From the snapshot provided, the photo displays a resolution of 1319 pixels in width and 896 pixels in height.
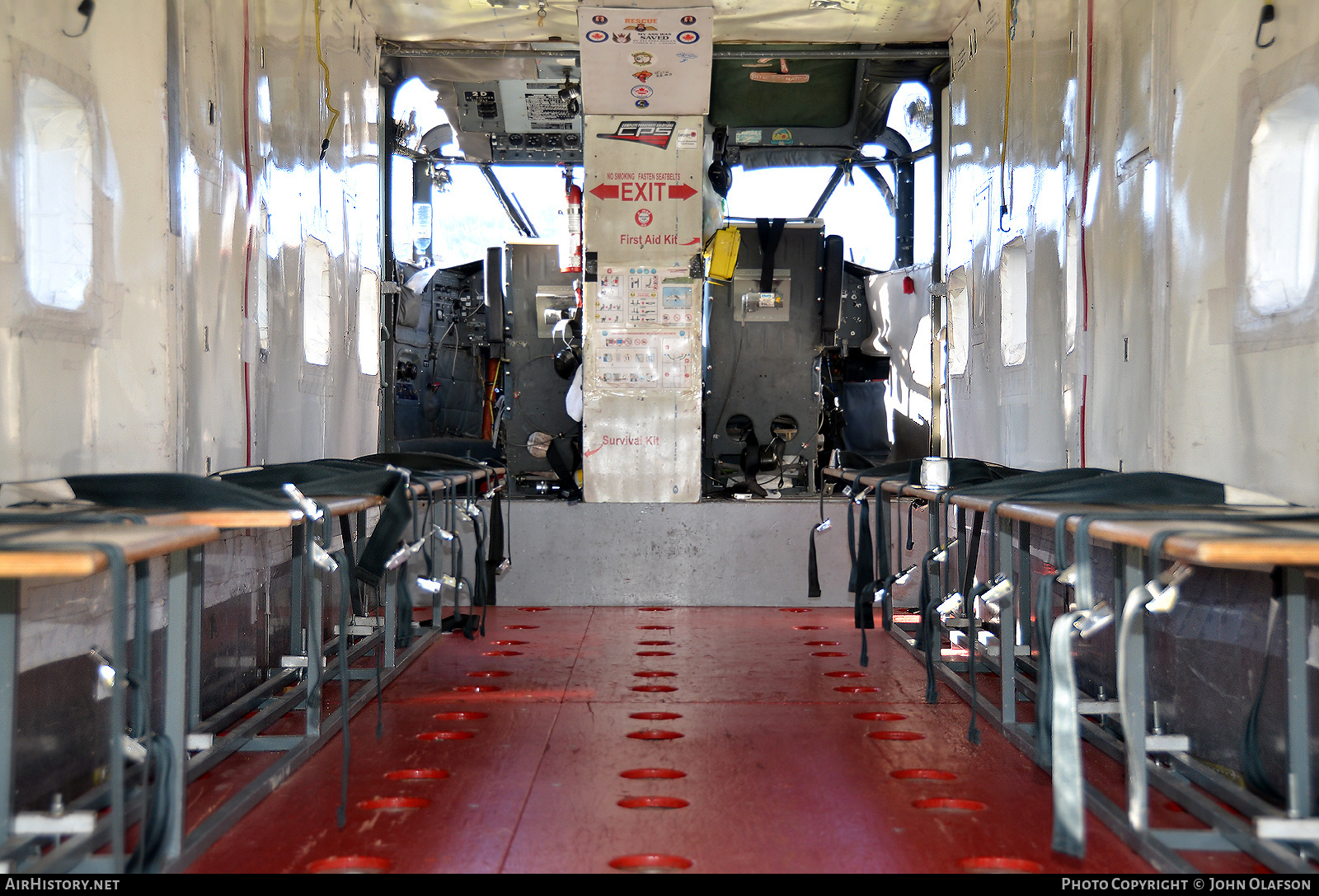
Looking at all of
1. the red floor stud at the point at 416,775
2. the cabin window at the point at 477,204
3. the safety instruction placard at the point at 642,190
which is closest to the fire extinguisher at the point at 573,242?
the safety instruction placard at the point at 642,190

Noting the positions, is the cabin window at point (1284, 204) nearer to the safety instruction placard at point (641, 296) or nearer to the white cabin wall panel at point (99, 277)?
the white cabin wall panel at point (99, 277)

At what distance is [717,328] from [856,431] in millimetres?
1644

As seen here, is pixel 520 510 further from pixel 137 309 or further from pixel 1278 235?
pixel 1278 235

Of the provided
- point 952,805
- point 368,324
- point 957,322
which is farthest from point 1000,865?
point 368,324

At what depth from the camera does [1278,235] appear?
9.01 feet

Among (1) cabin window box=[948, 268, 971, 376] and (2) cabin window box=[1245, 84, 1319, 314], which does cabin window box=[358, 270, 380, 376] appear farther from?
(2) cabin window box=[1245, 84, 1319, 314]

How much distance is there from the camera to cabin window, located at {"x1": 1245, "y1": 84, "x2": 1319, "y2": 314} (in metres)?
2.63

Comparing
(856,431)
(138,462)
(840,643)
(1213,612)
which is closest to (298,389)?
(138,462)

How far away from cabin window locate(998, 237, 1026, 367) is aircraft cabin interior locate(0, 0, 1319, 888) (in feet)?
0.12

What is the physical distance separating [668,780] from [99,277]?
7.25 ft

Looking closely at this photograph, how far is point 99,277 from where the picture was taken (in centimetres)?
285

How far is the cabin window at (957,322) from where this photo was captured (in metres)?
6.09

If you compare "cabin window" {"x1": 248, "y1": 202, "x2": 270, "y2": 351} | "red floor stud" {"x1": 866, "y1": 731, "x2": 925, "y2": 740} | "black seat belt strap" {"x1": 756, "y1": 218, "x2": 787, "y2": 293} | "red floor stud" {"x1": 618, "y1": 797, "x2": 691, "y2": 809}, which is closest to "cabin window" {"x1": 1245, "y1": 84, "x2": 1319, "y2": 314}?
"red floor stud" {"x1": 866, "y1": 731, "x2": 925, "y2": 740}

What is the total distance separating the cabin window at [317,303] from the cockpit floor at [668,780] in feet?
5.61
